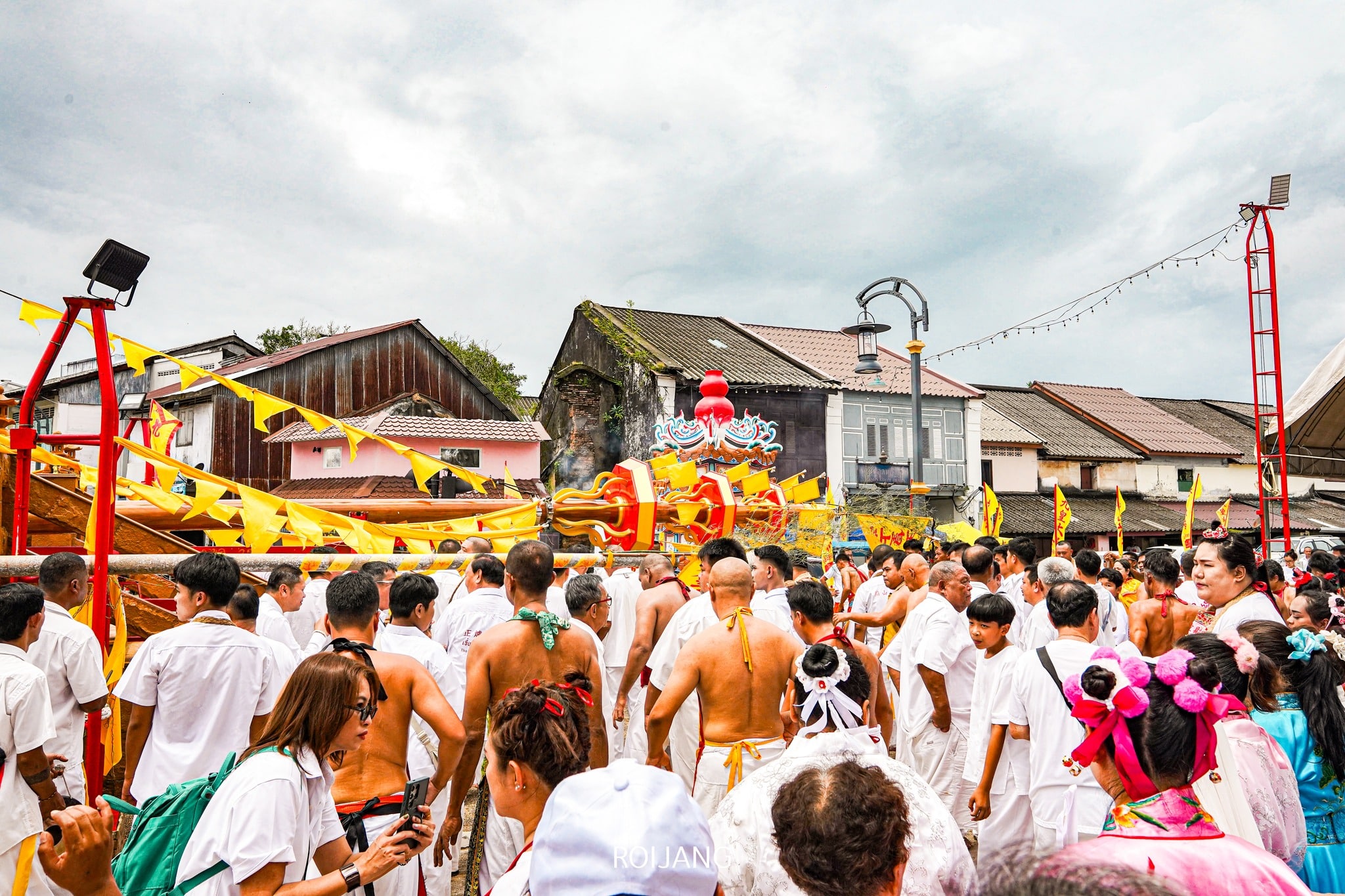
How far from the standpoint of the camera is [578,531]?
8.86m

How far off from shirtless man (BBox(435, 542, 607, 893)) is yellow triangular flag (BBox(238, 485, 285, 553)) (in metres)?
2.61

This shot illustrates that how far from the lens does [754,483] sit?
10.3m

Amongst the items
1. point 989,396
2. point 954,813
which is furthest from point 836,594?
point 989,396

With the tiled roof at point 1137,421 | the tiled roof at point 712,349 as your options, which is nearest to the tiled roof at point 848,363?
the tiled roof at point 712,349

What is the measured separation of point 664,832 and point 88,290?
17.0ft

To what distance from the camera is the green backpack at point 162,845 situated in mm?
2479

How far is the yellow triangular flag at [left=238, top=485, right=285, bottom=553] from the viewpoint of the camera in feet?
21.4

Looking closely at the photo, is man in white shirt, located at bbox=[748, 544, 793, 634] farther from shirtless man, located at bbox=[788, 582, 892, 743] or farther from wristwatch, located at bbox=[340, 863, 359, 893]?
wristwatch, located at bbox=[340, 863, 359, 893]

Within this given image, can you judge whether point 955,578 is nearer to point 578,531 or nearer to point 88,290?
point 578,531

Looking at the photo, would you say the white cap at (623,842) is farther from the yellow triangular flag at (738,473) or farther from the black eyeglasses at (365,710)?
the yellow triangular flag at (738,473)

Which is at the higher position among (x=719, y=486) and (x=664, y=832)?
A: (x=719, y=486)

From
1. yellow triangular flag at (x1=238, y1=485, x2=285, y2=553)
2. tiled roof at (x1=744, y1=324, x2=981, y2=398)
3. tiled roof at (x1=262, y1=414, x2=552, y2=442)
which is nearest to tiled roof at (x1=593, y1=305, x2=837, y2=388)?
tiled roof at (x1=744, y1=324, x2=981, y2=398)

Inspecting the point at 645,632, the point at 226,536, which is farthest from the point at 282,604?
the point at 645,632

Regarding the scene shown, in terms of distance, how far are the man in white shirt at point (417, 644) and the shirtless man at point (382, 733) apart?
1.00 ft
